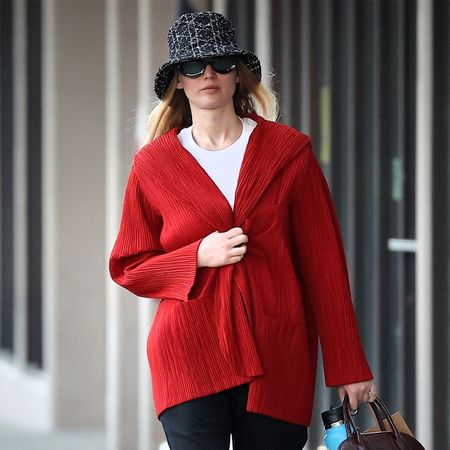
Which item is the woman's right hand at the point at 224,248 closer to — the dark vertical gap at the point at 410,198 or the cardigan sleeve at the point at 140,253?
the cardigan sleeve at the point at 140,253

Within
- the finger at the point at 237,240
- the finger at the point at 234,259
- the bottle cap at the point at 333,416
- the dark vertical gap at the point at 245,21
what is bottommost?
the bottle cap at the point at 333,416

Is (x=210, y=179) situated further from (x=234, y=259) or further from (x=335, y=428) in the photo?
(x=335, y=428)

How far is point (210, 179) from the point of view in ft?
11.3

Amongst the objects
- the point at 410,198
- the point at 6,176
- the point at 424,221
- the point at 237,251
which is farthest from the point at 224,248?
the point at 6,176

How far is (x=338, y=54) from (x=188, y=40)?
9.03ft

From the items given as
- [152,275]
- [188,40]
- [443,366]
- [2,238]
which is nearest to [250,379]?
[152,275]

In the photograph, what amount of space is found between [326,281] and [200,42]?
0.69 meters

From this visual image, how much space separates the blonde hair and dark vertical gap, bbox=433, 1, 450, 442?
4.96ft

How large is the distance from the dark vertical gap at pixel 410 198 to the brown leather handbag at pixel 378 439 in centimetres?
210

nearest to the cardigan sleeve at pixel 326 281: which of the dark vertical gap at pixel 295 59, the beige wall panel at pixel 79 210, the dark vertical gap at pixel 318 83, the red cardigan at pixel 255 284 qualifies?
the red cardigan at pixel 255 284

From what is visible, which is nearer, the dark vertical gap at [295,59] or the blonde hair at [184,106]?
the blonde hair at [184,106]

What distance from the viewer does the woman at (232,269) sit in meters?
3.39

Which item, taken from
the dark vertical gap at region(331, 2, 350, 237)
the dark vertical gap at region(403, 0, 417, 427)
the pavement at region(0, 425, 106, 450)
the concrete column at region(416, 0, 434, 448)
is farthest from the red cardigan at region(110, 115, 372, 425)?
the pavement at region(0, 425, 106, 450)

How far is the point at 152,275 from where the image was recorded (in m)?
3.54
